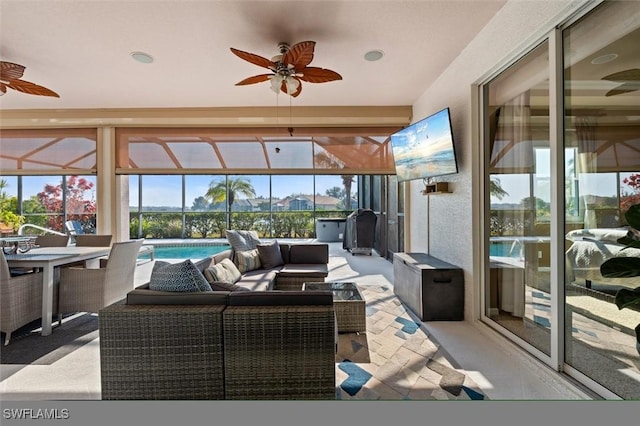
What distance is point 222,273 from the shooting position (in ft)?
9.62

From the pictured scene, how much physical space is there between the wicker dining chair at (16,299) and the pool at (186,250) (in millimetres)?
5728

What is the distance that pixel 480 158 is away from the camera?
2.99 metres

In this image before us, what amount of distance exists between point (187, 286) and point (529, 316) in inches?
102

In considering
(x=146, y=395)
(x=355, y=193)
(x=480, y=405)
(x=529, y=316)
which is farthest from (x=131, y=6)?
(x=355, y=193)

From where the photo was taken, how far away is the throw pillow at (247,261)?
366cm

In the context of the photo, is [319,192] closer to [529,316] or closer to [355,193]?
[355,193]

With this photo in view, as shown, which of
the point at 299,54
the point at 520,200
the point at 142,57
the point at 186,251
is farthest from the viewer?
the point at 186,251

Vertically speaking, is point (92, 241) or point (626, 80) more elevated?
point (626, 80)

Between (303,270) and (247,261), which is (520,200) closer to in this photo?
(303,270)

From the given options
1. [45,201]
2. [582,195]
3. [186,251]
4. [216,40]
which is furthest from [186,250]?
[582,195]

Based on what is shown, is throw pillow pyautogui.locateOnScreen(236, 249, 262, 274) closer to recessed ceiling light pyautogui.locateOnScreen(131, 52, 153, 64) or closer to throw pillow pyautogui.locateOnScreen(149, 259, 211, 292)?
throw pillow pyautogui.locateOnScreen(149, 259, 211, 292)

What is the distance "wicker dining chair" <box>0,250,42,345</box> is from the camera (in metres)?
2.57

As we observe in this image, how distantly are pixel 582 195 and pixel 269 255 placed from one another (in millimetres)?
3191

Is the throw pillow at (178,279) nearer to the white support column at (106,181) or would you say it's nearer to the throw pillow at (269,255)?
the throw pillow at (269,255)
